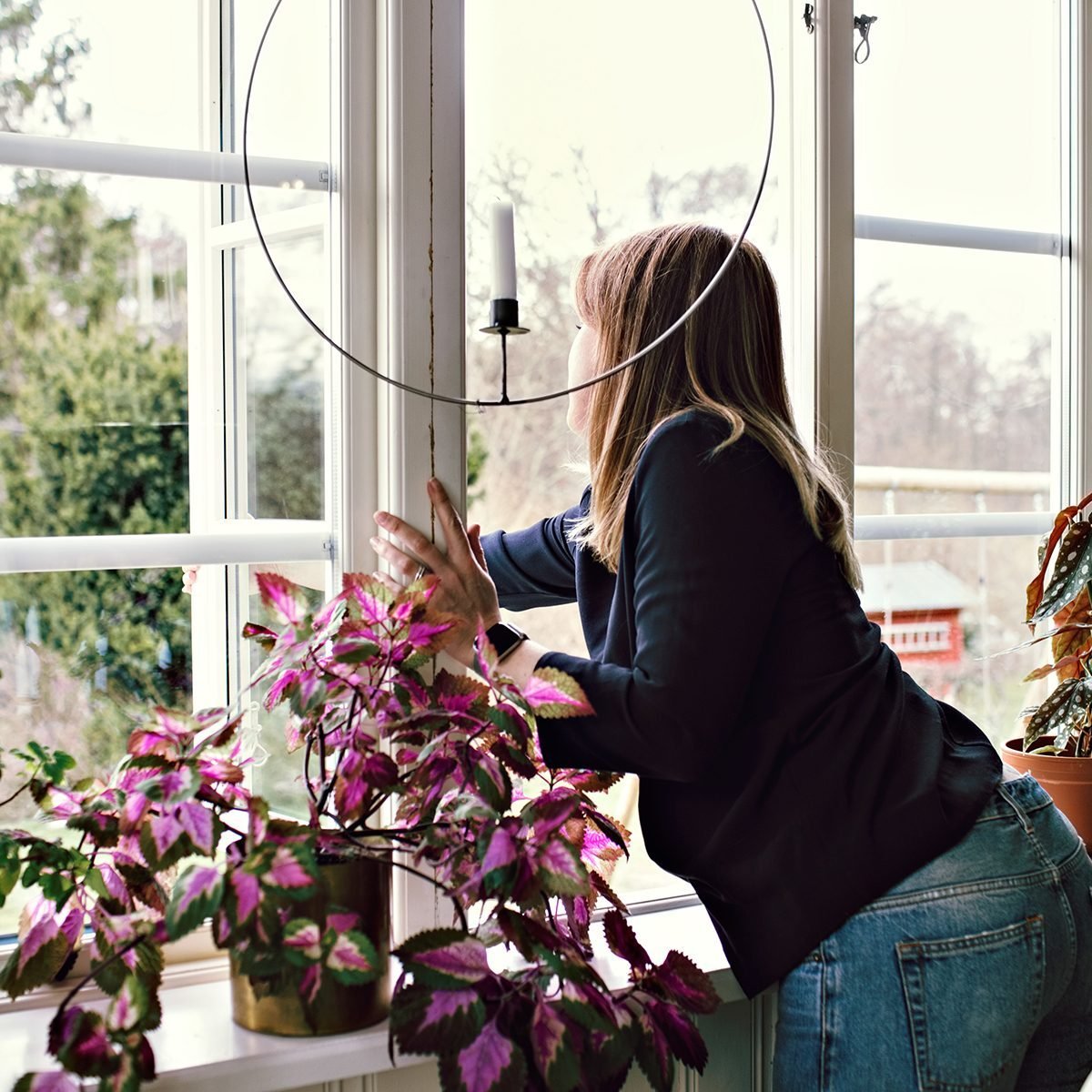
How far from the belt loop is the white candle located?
0.75m

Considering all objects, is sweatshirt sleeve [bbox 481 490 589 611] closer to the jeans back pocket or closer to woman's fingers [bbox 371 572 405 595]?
woman's fingers [bbox 371 572 405 595]

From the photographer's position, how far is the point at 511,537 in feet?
4.95

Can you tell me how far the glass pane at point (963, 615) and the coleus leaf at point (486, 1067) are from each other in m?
0.97

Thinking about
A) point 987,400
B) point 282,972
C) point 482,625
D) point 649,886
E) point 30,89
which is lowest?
point 649,886

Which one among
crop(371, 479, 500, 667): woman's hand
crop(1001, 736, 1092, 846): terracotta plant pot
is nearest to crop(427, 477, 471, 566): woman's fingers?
crop(371, 479, 500, 667): woman's hand

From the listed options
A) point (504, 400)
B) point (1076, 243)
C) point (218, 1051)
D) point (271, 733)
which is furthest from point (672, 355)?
point (1076, 243)

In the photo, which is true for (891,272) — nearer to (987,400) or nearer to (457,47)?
(987,400)

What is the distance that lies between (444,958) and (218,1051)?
0.27 meters

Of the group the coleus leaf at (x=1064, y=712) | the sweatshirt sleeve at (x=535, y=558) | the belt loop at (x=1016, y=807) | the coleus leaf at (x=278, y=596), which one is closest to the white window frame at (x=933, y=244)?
the coleus leaf at (x=1064, y=712)

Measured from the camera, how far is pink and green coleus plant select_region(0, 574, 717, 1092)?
3.31 ft

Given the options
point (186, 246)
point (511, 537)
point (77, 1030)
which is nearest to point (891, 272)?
point (511, 537)

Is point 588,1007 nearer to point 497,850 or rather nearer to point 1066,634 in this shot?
point 497,850

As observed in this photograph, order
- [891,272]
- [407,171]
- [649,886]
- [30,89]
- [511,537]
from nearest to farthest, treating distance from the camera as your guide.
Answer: [30,89] → [407,171] → [511,537] → [649,886] → [891,272]

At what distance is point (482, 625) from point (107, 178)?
0.63 m
